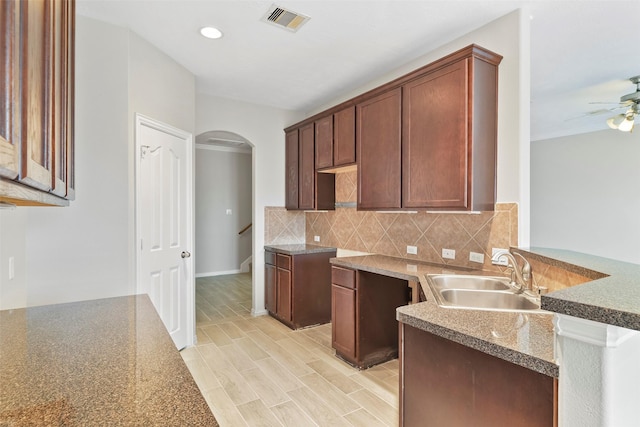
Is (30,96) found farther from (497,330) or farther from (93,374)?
(497,330)

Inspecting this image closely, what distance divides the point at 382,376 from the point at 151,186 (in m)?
2.49

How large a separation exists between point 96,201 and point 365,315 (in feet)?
7.35

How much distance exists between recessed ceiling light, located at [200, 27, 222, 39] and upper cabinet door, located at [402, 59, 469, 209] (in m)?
1.55

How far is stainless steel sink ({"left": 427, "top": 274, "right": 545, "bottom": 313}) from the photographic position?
1.71m

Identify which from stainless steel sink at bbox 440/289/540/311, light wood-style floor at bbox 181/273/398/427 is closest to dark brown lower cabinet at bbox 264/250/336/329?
light wood-style floor at bbox 181/273/398/427

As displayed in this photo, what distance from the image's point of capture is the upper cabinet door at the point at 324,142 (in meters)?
3.58

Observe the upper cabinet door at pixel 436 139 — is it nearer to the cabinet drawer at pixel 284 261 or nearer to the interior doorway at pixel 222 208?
the cabinet drawer at pixel 284 261

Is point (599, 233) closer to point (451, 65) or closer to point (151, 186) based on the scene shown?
point (451, 65)

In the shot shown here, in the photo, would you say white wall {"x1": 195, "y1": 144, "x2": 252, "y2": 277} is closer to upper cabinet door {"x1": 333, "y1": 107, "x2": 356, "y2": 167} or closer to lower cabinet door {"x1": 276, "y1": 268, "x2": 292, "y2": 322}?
lower cabinet door {"x1": 276, "y1": 268, "x2": 292, "y2": 322}

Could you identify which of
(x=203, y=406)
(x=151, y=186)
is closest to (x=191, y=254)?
(x=151, y=186)

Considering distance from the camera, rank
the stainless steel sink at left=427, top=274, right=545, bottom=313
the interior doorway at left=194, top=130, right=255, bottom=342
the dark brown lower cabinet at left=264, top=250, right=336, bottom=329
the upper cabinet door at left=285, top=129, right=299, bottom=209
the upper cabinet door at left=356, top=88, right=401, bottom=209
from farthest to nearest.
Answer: the interior doorway at left=194, top=130, right=255, bottom=342
the upper cabinet door at left=285, top=129, right=299, bottom=209
the dark brown lower cabinet at left=264, top=250, right=336, bottom=329
the upper cabinet door at left=356, top=88, right=401, bottom=209
the stainless steel sink at left=427, top=274, right=545, bottom=313

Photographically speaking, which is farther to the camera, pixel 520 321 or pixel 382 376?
pixel 382 376

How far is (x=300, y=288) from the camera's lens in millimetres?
3795

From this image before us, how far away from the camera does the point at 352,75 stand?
3410 mm
